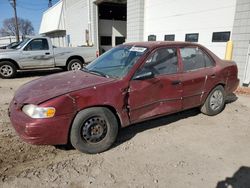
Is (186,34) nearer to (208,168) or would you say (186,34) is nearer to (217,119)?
(217,119)

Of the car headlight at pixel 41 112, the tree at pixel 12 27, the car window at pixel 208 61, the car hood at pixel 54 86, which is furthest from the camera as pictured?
the tree at pixel 12 27

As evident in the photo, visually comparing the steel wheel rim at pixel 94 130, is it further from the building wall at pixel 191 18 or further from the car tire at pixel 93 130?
the building wall at pixel 191 18

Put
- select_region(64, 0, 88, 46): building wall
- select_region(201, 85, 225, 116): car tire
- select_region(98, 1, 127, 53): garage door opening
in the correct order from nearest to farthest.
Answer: select_region(201, 85, 225, 116): car tire, select_region(64, 0, 88, 46): building wall, select_region(98, 1, 127, 53): garage door opening

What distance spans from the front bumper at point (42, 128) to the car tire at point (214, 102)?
122 inches

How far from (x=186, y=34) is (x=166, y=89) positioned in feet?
20.3

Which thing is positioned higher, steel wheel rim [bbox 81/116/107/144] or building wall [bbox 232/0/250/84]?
building wall [bbox 232/0/250/84]

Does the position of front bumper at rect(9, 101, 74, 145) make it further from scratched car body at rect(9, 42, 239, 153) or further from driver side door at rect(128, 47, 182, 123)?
driver side door at rect(128, 47, 182, 123)

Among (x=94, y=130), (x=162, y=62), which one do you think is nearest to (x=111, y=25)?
(x=162, y=62)

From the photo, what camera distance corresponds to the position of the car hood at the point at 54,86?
3.14 metres

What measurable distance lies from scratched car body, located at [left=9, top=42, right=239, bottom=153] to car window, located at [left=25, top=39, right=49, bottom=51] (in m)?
6.55

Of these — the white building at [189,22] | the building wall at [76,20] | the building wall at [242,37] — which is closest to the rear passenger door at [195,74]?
the building wall at [242,37]

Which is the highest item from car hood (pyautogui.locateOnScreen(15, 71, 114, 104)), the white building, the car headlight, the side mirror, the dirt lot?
the white building

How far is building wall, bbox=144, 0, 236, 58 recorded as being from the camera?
7.89 m

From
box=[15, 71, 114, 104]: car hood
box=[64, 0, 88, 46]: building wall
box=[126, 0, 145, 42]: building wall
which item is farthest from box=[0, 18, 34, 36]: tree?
box=[15, 71, 114, 104]: car hood
